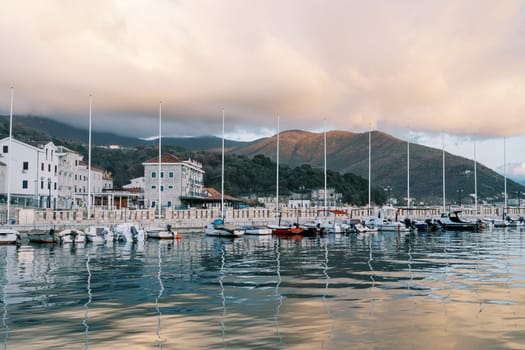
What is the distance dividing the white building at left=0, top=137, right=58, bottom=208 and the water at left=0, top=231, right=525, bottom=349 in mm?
65295

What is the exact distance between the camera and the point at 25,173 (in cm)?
9606

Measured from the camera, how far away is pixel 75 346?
45.6 feet

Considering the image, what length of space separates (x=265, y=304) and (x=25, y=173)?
290 ft

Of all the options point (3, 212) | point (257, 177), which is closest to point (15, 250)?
point (3, 212)

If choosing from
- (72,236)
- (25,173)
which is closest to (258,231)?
(72,236)

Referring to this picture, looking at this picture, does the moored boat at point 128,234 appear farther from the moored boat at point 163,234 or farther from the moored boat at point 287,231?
the moored boat at point 287,231

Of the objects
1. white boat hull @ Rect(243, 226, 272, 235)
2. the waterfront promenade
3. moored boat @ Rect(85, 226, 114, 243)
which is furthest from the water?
the waterfront promenade

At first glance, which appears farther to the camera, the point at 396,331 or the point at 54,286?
the point at 54,286

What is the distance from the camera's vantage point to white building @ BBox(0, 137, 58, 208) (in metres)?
94.4

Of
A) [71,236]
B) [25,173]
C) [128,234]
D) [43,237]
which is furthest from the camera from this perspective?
[25,173]

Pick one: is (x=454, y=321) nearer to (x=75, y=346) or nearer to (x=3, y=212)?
(x=75, y=346)

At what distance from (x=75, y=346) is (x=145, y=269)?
61.2 feet

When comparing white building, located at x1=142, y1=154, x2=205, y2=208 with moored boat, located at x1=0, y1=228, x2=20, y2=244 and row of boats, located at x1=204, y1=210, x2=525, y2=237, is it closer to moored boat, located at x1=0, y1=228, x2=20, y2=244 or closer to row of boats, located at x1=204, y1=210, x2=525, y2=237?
row of boats, located at x1=204, y1=210, x2=525, y2=237

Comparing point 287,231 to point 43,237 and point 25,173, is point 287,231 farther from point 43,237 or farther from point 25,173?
point 25,173
